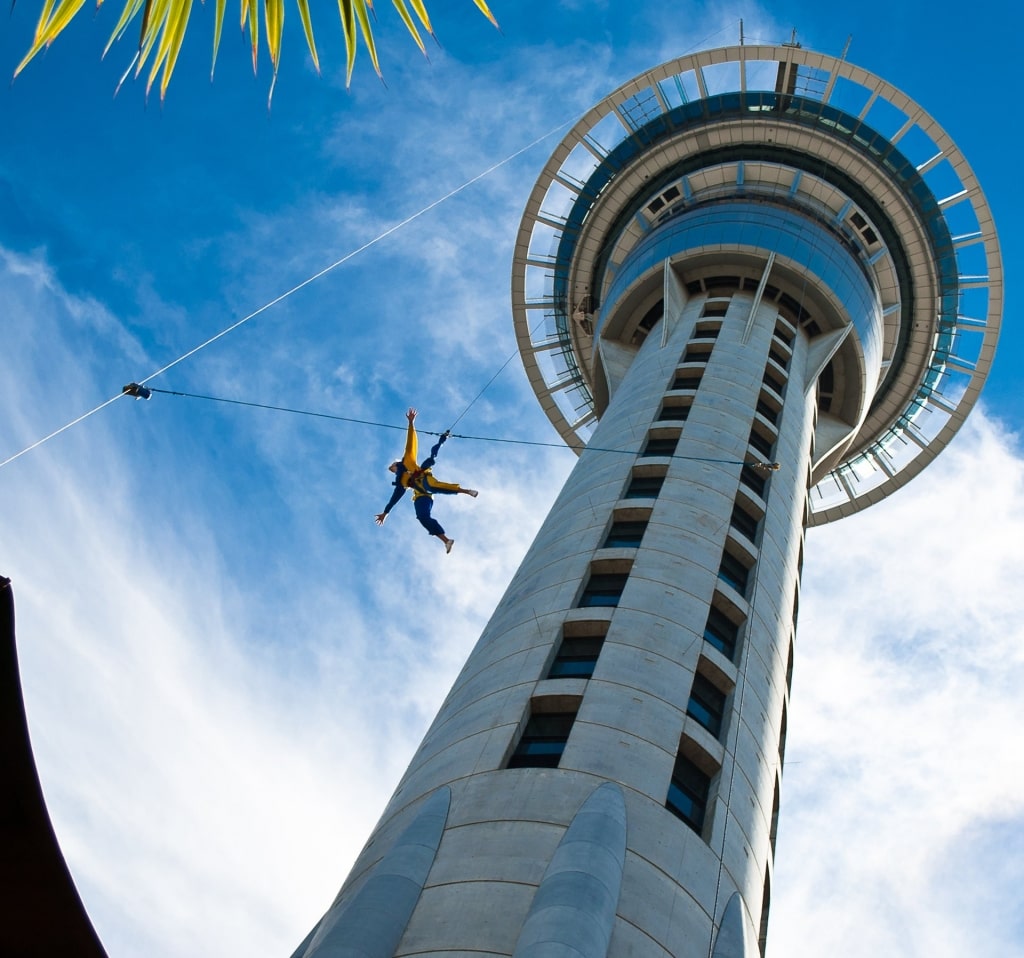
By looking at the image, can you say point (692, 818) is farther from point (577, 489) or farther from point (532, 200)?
point (532, 200)

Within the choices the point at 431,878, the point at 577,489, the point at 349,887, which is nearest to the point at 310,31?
the point at 431,878

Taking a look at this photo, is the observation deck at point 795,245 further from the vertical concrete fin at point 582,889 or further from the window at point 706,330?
the vertical concrete fin at point 582,889

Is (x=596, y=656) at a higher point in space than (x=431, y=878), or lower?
higher

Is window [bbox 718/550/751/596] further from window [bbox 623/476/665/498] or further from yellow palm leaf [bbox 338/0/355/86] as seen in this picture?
yellow palm leaf [bbox 338/0/355/86]

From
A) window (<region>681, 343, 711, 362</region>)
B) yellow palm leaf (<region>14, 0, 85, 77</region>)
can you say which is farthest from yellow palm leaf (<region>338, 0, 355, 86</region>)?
window (<region>681, 343, 711, 362</region>)

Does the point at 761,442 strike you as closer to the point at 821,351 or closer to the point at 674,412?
the point at 674,412

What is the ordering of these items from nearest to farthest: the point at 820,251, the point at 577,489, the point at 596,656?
the point at 596,656 < the point at 577,489 < the point at 820,251

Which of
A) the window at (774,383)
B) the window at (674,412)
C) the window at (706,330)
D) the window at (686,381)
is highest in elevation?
the window at (706,330)

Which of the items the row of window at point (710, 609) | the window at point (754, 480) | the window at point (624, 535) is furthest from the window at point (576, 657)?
the window at point (754, 480)
